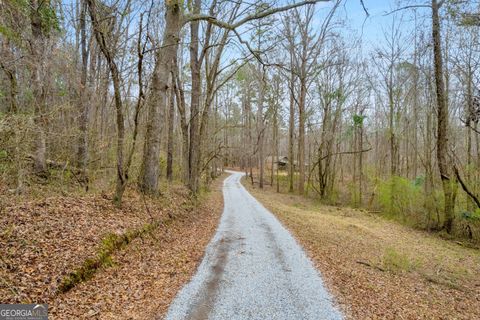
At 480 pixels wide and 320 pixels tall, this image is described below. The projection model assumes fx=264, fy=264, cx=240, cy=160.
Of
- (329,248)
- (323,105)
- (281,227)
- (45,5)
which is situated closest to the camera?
(329,248)

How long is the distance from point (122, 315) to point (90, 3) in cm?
602

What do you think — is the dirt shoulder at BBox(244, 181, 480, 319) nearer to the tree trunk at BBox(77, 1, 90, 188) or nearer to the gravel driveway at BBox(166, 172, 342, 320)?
the gravel driveway at BBox(166, 172, 342, 320)

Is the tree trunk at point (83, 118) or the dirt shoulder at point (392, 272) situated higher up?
the tree trunk at point (83, 118)

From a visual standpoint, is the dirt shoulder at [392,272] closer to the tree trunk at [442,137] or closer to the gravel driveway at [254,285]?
the gravel driveway at [254,285]

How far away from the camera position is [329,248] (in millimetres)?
6902

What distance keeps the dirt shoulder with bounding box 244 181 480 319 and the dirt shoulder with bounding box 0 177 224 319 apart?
112 inches

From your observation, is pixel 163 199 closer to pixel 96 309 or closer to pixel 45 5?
pixel 96 309

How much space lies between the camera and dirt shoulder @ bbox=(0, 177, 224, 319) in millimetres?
3393

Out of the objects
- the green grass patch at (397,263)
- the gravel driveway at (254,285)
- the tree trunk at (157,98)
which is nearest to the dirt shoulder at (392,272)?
the green grass patch at (397,263)

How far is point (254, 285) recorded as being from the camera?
4.45m

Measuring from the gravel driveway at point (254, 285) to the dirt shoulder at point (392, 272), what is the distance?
39 cm

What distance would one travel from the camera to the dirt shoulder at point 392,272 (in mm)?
4133

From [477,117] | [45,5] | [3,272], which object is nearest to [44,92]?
[45,5]

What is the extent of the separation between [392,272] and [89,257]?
5.92m
